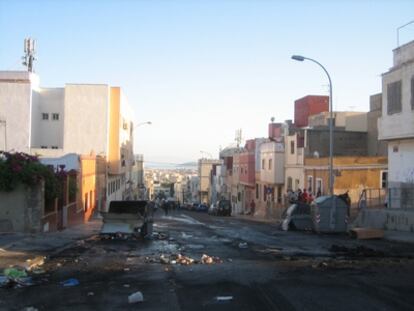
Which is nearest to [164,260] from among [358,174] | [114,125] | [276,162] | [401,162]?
[401,162]

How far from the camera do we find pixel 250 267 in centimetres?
1438

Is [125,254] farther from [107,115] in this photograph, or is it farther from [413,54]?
[107,115]

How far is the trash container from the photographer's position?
28578mm

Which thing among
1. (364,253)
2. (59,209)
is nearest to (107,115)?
(59,209)

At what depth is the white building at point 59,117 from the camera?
5012 centimetres

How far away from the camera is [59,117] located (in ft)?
176

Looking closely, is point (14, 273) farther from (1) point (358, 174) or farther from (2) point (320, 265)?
(1) point (358, 174)

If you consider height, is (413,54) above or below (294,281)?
above

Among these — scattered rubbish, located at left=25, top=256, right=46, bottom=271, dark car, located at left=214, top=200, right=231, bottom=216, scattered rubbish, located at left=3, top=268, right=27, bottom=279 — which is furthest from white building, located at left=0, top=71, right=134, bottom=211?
scattered rubbish, located at left=3, top=268, right=27, bottom=279

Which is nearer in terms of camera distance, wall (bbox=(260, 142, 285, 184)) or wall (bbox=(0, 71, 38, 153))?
wall (bbox=(0, 71, 38, 153))

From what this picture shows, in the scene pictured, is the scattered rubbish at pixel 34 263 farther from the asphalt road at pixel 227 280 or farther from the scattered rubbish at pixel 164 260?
the scattered rubbish at pixel 164 260

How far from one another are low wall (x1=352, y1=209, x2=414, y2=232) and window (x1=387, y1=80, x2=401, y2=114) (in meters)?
5.68

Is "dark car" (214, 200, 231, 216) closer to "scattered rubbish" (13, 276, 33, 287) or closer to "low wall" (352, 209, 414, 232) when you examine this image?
"low wall" (352, 209, 414, 232)

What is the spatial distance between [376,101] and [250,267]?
49.3 meters
